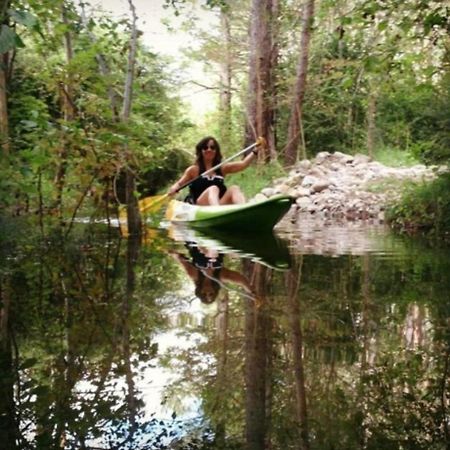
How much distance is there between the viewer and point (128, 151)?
585 centimetres

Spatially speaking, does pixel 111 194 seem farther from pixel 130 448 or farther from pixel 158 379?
pixel 130 448

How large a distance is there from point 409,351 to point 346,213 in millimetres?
8631

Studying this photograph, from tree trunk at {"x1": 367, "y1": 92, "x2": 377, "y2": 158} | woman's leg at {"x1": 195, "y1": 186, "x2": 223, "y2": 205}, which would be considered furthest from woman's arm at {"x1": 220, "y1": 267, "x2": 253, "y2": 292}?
tree trunk at {"x1": 367, "y1": 92, "x2": 377, "y2": 158}

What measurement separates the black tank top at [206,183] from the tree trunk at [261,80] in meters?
6.49

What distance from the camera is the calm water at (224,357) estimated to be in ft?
4.59

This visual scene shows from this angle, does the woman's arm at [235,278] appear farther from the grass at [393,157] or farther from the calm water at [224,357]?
the grass at [393,157]

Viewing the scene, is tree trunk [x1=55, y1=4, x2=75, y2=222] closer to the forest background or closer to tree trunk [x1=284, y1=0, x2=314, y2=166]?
the forest background

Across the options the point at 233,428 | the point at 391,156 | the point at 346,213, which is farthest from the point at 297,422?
the point at 391,156

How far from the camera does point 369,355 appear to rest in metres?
2.02

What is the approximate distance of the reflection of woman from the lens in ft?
10.6

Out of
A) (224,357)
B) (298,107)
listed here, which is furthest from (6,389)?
(298,107)

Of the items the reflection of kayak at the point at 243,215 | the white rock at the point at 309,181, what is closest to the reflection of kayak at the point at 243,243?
the reflection of kayak at the point at 243,215

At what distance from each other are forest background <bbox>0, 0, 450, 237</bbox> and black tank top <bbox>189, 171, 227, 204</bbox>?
1.96 ft

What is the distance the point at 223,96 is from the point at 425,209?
63.9 ft
